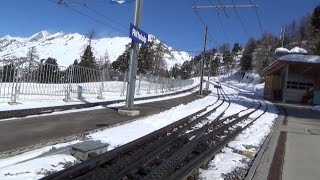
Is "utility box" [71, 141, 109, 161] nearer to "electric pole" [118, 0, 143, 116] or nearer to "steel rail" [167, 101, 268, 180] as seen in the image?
"steel rail" [167, 101, 268, 180]

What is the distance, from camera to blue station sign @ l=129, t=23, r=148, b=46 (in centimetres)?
1773

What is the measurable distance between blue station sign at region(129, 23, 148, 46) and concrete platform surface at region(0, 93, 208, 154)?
10.4 ft

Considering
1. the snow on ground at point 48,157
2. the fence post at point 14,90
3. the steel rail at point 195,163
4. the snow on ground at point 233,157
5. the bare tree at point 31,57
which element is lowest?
the snow on ground at point 233,157

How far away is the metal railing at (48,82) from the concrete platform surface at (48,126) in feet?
9.90

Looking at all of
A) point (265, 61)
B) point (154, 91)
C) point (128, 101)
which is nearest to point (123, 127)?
point (128, 101)

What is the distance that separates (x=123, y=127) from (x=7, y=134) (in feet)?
15.1

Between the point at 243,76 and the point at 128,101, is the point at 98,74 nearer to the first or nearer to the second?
the point at 128,101

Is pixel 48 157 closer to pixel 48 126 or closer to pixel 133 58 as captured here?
pixel 48 126

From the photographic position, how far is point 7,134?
10.9 metres

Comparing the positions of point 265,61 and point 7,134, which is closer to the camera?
point 7,134

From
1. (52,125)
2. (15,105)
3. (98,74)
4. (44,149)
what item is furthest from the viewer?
(98,74)

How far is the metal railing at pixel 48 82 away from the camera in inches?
714


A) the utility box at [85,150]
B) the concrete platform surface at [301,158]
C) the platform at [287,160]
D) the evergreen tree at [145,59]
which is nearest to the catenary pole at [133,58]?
the platform at [287,160]

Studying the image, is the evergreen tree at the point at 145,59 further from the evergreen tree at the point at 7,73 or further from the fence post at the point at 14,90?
the fence post at the point at 14,90
